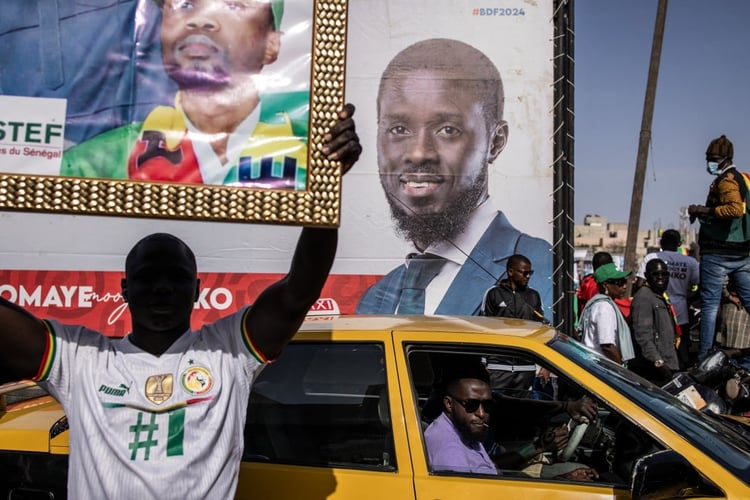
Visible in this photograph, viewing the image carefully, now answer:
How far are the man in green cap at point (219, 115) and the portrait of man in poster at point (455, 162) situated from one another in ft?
12.1

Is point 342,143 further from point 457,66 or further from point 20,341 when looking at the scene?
point 457,66

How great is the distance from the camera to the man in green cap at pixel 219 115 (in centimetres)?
194

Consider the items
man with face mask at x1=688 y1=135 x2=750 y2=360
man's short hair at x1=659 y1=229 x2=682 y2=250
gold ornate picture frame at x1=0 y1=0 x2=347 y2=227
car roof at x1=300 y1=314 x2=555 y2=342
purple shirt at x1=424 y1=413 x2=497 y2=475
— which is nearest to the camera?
gold ornate picture frame at x1=0 y1=0 x2=347 y2=227

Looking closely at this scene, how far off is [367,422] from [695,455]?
1.23 meters

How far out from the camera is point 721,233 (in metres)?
6.55

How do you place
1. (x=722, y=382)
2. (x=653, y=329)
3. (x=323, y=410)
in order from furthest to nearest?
(x=653, y=329) < (x=722, y=382) < (x=323, y=410)

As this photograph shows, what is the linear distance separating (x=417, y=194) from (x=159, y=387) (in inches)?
153

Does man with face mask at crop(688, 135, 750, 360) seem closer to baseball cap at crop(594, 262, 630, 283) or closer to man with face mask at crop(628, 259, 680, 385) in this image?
man with face mask at crop(628, 259, 680, 385)

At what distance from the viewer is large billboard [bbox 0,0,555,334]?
5.60m

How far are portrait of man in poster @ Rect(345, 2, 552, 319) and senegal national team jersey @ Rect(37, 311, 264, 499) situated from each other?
3663 mm

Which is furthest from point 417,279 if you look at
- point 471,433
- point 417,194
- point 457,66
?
point 471,433

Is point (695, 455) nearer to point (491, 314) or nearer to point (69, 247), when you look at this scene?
point (491, 314)

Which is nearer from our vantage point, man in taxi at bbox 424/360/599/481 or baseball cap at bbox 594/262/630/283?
man in taxi at bbox 424/360/599/481

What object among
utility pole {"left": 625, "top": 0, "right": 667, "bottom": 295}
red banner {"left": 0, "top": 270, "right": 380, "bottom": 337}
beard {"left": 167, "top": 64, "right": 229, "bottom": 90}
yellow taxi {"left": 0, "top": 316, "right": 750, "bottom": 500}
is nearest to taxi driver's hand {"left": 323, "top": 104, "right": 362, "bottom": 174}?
beard {"left": 167, "top": 64, "right": 229, "bottom": 90}
